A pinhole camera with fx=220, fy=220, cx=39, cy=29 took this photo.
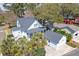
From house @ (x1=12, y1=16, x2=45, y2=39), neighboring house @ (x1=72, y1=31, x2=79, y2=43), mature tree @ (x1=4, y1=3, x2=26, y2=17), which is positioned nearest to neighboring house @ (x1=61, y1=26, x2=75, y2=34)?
neighboring house @ (x1=72, y1=31, x2=79, y2=43)

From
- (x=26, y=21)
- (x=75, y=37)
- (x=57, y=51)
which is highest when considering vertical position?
(x=26, y=21)

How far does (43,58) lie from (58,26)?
11.2 inches

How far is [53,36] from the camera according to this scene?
175 centimetres

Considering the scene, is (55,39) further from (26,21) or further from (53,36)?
(26,21)

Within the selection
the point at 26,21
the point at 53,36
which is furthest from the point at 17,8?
the point at 53,36

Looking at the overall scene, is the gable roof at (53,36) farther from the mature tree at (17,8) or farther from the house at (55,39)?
the mature tree at (17,8)

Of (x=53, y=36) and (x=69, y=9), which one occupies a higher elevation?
(x=69, y=9)

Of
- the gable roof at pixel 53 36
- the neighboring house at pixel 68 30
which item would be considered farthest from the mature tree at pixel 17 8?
the neighboring house at pixel 68 30

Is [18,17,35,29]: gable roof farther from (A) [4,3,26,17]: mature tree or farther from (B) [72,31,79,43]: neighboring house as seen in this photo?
(B) [72,31,79,43]: neighboring house

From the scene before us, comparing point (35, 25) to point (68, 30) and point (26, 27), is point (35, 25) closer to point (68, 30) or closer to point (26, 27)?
point (26, 27)

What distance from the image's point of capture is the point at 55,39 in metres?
1.75

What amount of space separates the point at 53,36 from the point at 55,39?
3cm

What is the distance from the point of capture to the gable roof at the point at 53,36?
174 centimetres

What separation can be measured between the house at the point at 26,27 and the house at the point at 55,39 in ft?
0.20
